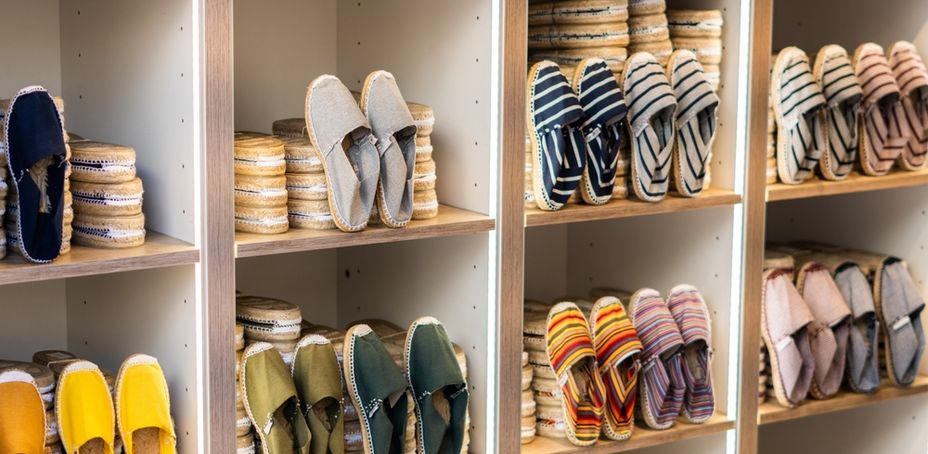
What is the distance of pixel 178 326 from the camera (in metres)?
1.77

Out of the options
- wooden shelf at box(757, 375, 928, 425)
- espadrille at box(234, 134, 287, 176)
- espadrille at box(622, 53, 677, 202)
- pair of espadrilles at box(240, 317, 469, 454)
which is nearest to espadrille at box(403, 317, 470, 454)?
pair of espadrilles at box(240, 317, 469, 454)

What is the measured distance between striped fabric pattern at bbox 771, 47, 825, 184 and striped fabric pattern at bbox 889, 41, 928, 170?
27 centimetres

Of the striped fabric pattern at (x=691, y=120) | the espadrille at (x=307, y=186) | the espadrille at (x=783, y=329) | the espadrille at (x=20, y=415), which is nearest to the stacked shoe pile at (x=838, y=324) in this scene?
the espadrille at (x=783, y=329)

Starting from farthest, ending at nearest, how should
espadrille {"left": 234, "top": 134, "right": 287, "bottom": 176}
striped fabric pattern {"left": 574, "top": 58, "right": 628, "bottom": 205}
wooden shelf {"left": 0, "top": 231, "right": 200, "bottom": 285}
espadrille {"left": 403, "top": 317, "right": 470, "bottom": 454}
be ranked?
1. striped fabric pattern {"left": 574, "top": 58, "right": 628, "bottom": 205}
2. espadrille {"left": 403, "top": 317, "right": 470, "bottom": 454}
3. espadrille {"left": 234, "top": 134, "right": 287, "bottom": 176}
4. wooden shelf {"left": 0, "top": 231, "right": 200, "bottom": 285}

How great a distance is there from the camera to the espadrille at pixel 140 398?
5.71ft

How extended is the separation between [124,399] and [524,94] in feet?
2.71

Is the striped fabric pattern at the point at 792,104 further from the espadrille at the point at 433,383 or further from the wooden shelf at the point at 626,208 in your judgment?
the espadrille at the point at 433,383

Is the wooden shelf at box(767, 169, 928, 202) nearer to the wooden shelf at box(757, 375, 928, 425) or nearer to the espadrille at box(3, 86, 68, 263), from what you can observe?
the wooden shelf at box(757, 375, 928, 425)

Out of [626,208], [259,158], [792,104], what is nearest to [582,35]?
[626,208]

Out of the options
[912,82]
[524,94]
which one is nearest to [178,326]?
[524,94]

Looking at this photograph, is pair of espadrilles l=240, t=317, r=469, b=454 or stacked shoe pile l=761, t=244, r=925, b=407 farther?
stacked shoe pile l=761, t=244, r=925, b=407

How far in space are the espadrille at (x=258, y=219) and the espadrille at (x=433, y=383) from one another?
33 centimetres

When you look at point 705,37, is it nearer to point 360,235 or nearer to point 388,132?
point 388,132

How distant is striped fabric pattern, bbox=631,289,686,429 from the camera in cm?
226
